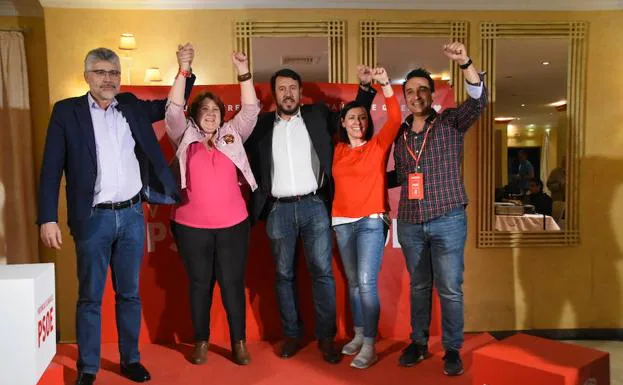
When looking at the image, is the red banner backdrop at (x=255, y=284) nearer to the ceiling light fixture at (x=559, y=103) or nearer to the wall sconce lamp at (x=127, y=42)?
the wall sconce lamp at (x=127, y=42)

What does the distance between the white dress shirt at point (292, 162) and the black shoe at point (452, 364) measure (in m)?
1.14

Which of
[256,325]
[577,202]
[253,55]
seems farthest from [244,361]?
[577,202]

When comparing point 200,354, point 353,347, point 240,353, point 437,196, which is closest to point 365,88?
point 437,196

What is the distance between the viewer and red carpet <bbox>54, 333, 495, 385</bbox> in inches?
107

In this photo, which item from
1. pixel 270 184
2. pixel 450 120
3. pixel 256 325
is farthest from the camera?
pixel 256 325

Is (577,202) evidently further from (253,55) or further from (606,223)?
(253,55)

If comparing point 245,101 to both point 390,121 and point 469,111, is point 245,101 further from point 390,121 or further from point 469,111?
point 469,111

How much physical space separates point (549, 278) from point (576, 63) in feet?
5.43

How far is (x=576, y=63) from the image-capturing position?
3.98m

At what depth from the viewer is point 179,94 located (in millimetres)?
2684

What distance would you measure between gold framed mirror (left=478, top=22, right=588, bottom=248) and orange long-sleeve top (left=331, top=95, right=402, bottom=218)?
1440 mm

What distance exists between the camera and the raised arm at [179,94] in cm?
264

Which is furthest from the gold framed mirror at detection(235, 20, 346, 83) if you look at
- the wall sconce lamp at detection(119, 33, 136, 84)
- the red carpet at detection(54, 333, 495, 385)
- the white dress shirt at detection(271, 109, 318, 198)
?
the red carpet at detection(54, 333, 495, 385)

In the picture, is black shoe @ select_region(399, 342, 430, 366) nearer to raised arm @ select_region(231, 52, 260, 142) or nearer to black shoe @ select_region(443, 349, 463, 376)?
black shoe @ select_region(443, 349, 463, 376)
